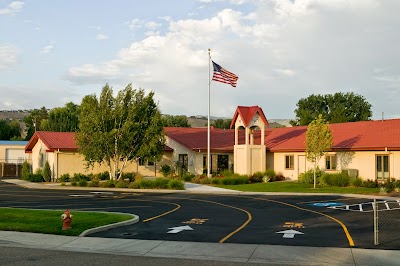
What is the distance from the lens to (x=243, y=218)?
68.5 feet

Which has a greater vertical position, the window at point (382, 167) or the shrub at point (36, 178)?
the window at point (382, 167)

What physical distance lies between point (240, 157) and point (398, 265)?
3460 centimetres

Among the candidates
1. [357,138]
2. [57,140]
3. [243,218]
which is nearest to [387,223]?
[243,218]

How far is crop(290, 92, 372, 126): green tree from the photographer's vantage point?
278 feet

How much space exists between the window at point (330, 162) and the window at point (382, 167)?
4372 millimetres

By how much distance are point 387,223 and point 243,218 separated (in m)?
5.65

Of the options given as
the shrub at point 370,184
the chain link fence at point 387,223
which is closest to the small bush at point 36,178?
the shrub at point 370,184

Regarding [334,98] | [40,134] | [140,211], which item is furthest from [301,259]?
[334,98]

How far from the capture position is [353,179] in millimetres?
39125

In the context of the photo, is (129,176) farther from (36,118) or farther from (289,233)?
(36,118)

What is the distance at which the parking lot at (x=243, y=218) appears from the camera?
15.9m

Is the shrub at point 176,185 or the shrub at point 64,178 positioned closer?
the shrub at point 176,185

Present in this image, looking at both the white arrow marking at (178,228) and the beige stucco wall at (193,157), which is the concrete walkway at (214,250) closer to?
the white arrow marking at (178,228)

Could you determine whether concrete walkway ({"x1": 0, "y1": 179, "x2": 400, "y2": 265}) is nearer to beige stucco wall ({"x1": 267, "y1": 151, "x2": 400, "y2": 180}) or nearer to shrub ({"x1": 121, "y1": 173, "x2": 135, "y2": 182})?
beige stucco wall ({"x1": 267, "y1": 151, "x2": 400, "y2": 180})
